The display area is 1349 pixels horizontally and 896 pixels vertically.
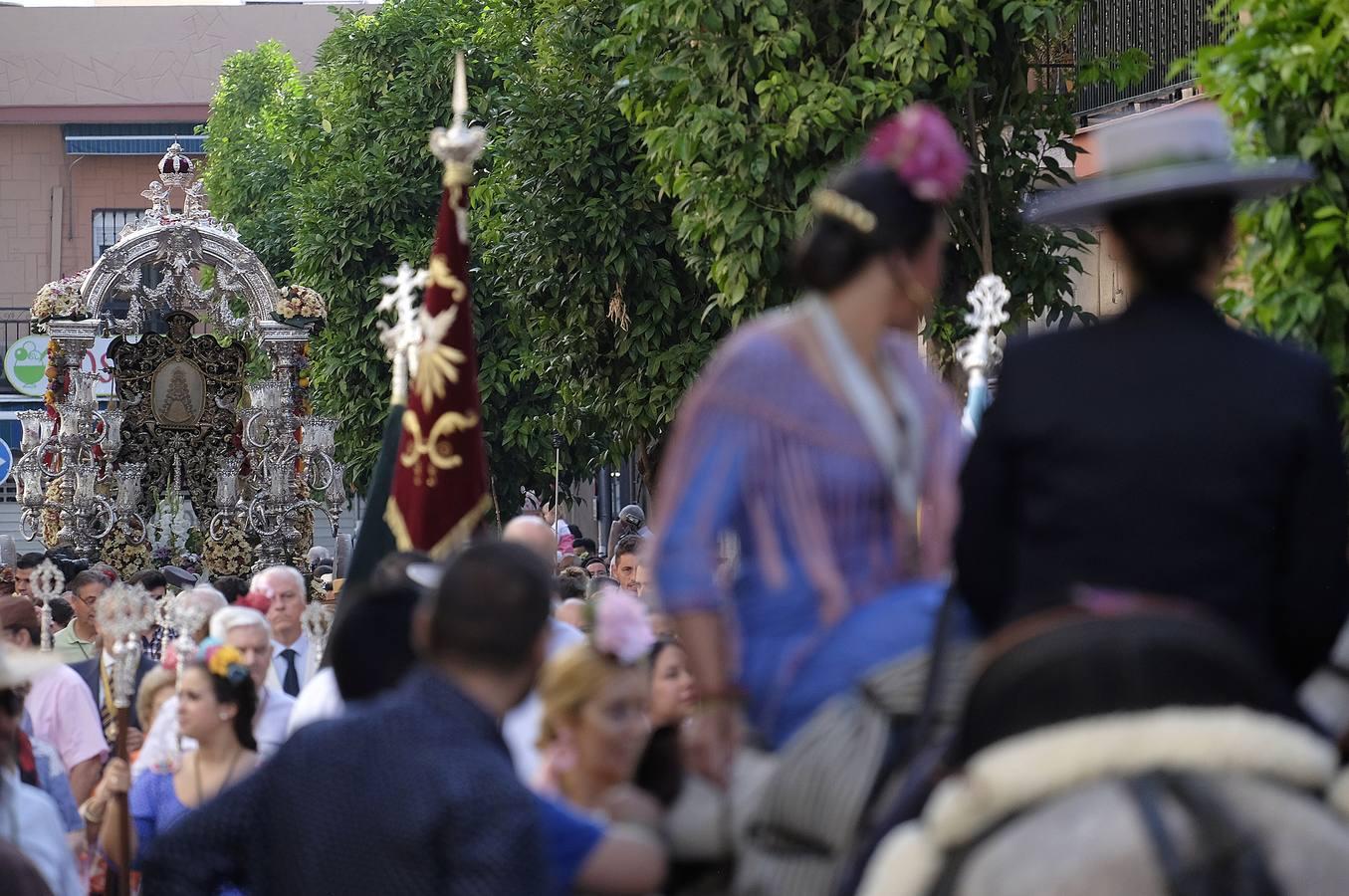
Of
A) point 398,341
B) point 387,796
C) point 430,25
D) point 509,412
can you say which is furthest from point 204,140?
point 387,796

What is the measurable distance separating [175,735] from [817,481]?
5173 millimetres

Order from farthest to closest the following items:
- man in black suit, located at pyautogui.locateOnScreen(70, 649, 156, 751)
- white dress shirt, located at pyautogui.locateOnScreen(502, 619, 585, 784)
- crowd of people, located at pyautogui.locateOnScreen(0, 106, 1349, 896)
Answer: man in black suit, located at pyautogui.locateOnScreen(70, 649, 156, 751) → white dress shirt, located at pyautogui.locateOnScreen(502, 619, 585, 784) → crowd of people, located at pyautogui.locateOnScreen(0, 106, 1349, 896)

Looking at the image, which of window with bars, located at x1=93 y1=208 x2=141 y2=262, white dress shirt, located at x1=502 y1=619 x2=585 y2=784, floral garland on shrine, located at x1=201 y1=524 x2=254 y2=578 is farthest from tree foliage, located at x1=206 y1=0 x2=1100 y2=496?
window with bars, located at x1=93 y1=208 x2=141 y2=262

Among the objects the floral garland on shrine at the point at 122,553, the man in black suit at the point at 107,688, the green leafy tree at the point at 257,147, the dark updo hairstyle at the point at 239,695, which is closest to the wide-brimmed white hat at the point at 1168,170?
the dark updo hairstyle at the point at 239,695

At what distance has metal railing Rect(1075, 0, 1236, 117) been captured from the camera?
18.4 m

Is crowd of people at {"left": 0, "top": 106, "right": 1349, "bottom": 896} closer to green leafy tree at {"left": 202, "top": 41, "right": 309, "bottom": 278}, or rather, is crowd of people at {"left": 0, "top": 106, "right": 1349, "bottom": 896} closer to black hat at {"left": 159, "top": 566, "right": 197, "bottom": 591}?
Answer: black hat at {"left": 159, "top": 566, "right": 197, "bottom": 591}

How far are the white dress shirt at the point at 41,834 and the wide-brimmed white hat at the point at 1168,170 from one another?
2866 mm

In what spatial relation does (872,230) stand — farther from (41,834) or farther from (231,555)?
(231,555)

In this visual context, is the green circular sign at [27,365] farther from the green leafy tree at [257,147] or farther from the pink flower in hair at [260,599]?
the pink flower in hair at [260,599]

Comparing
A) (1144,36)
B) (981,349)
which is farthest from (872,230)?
(1144,36)

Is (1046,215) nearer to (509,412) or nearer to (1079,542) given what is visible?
(1079,542)

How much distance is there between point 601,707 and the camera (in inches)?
184

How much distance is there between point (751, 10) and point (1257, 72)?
7.13 m

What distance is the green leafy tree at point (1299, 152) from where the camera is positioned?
824 centimetres
